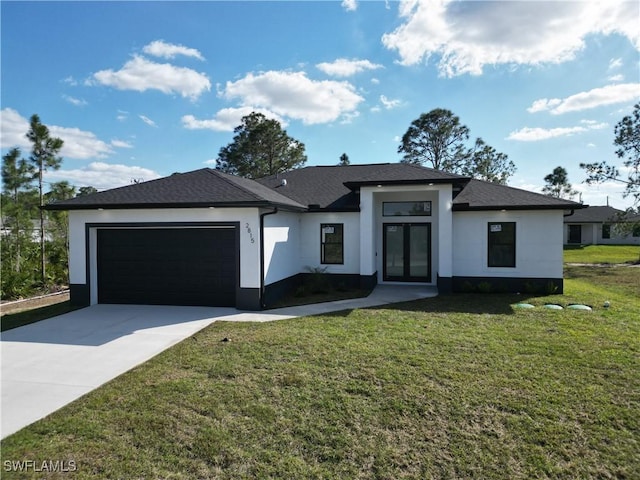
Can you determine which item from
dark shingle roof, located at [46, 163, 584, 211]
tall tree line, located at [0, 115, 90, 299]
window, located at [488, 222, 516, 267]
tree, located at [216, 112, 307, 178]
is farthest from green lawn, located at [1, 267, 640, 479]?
tree, located at [216, 112, 307, 178]

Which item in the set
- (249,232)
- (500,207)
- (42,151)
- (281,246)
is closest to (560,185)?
(500,207)

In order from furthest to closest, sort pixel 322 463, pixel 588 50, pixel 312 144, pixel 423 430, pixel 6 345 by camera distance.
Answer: pixel 312 144, pixel 588 50, pixel 6 345, pixel 423 430, pixel 322 463

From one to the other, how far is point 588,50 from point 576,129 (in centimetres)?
740

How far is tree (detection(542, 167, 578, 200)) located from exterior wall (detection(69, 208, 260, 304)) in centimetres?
5230

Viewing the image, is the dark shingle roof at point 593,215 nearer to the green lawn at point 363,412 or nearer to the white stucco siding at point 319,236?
the white stucco siding at point 319,236

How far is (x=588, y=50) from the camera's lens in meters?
11.3

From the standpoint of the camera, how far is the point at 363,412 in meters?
4.22

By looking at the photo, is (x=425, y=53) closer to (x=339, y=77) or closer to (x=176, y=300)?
(x=339, y=77)

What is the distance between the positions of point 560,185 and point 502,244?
48.3 meters

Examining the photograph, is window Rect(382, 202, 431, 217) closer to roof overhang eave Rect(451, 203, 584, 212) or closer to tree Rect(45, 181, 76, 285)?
roof overhang eave Rect(451, 203, 584, 212)

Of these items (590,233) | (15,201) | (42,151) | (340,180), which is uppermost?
(42,151)

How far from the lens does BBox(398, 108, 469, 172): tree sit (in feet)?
108

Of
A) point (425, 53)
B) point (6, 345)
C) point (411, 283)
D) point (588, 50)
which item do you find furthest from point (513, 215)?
point (6, 345)

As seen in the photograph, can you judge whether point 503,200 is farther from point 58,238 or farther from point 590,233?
point 590,233
